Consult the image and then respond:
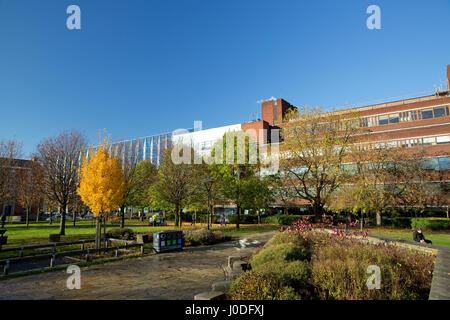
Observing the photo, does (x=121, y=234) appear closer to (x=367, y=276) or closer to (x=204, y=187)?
(x=204, y=187)

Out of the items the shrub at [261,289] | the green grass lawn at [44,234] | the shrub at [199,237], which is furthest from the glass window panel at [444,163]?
the shrub at [261,289]

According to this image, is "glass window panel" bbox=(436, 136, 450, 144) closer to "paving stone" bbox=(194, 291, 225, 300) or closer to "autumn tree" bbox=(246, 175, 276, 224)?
"autumn tree" bbox=(246, 175, 276, 224)

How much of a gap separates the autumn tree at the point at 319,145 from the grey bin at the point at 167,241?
17464mm

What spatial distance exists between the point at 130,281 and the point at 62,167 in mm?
18972

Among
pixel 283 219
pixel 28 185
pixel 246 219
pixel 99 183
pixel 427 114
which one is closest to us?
pixel 99 183

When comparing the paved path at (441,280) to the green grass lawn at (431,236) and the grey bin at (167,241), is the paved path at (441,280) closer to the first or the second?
the grey bin at (167,241)

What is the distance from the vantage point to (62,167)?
2344 cm

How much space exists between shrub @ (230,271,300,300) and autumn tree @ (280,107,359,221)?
22980mm

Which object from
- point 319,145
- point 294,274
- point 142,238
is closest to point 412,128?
point 319,145

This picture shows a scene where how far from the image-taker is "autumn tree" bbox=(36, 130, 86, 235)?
22.8m

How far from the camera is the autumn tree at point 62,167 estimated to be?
22.8 m

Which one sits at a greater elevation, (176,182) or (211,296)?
(176,182)
